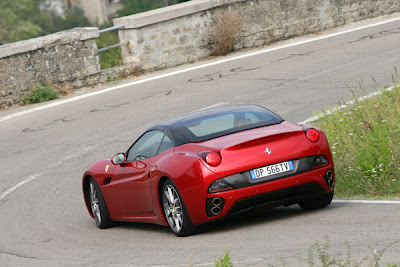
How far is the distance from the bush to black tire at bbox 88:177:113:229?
45.4 feet

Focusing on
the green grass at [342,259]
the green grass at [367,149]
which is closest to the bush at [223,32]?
the green grass at [367,149]

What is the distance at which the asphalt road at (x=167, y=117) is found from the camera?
24.8 feet

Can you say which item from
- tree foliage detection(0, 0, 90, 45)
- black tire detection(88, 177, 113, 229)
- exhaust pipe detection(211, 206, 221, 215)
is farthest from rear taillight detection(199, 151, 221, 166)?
tree foliage detection(0, 0, 90, 45)

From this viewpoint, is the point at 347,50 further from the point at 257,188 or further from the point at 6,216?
the point at 257,188

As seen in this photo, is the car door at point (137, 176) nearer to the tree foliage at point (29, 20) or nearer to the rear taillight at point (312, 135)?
the rear taillight at point (312, 135)

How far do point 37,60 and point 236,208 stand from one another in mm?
13659

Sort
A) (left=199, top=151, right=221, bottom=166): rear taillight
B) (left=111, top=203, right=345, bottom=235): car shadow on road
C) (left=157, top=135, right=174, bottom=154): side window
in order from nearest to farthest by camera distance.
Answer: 1. (left=199, top=151, right=221, bottom=166): rear taillight
2. (left=111, top=203, right=345, bottom=235): car shadow on road
3. (left=157, top=135, right=174, bottom=154): side window

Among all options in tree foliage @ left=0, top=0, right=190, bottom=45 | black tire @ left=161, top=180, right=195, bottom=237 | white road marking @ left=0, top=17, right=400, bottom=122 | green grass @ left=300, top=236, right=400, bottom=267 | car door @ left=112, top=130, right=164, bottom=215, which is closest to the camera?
green grass @ left=300, top=236, right=400, bottom=267

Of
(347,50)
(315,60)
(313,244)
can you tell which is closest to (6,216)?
(313,244)

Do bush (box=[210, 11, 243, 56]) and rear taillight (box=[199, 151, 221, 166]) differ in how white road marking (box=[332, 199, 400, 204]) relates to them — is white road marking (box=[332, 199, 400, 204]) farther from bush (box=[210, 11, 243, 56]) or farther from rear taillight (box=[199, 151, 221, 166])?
bush (box=[210, 11, 243, 56])

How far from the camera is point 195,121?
8930 millimetres

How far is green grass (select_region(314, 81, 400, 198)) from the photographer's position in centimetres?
983

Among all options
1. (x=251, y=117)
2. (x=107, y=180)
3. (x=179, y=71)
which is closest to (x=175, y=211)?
(x=251, y=117)

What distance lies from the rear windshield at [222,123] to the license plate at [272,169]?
71cm
